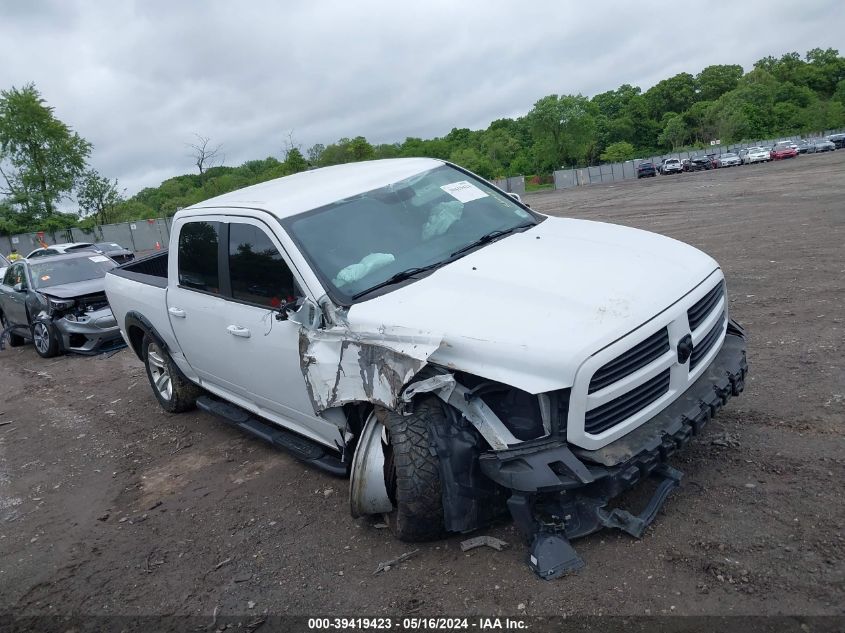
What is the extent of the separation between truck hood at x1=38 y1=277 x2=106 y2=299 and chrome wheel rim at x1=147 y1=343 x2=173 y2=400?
4.28 m

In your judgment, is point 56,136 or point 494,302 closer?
point 494,302

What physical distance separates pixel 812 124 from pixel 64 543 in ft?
346

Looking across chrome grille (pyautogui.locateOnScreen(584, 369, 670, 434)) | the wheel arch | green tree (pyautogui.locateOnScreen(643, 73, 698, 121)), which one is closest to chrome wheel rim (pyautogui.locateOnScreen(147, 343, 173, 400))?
the wheel arch

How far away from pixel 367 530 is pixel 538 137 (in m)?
98.4

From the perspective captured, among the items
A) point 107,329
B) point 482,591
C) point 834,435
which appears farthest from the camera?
point 107,329

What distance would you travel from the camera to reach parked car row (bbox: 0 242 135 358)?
395 inches

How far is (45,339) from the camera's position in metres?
10.4

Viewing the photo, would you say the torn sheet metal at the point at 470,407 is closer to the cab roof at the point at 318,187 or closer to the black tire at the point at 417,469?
the black tire at the point at 417,469

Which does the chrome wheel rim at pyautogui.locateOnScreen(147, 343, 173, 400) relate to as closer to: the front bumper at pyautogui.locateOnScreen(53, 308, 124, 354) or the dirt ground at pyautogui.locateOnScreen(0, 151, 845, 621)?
the dirt ground at pyautogui.locateOnScreen(0, 151, 845, 621)

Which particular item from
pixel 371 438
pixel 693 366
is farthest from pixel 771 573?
pixel 371 438

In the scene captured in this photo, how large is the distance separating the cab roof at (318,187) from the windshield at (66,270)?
21.9 ft

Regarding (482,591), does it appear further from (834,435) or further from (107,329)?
(107,329)

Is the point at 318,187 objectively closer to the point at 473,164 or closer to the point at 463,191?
the point at 463,191

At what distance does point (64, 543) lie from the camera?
422 cm
